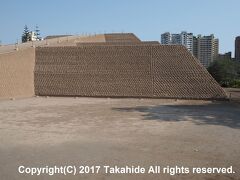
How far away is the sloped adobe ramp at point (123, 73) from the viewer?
24750 mm

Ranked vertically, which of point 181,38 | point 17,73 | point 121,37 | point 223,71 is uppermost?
point 181,38

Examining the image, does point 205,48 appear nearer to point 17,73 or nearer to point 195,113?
point 17,73

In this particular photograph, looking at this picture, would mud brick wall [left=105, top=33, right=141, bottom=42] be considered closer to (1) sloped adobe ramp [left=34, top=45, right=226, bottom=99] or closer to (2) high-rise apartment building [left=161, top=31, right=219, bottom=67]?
(1) sloped adobe ramp [left=34, top=45, right=226, bottom=99]

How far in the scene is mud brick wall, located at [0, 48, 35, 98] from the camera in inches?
922

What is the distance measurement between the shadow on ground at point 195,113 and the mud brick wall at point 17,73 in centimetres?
773

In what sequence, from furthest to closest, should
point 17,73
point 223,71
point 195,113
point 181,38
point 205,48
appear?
point 181,38
point 205,48
point 223,71
point 17,73
point 195,113

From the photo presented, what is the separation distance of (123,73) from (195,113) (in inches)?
351

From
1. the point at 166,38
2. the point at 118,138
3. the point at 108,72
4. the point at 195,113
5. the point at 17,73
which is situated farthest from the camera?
the point at 166,38

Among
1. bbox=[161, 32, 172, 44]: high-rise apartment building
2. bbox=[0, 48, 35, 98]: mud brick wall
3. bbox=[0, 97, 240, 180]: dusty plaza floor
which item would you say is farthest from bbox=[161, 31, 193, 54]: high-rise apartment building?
bbox=[0, 97, 240, 180]: dusty plaza floor

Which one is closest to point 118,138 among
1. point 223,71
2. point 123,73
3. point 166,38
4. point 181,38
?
point 123,73

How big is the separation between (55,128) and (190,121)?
197 inches

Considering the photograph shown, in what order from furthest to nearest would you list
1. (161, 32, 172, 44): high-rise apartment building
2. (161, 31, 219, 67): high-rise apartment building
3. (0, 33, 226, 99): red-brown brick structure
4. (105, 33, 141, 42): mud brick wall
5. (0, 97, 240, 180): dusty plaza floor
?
(161, 32, 172, 44): high-rise apartment building, (161, 31, 219, 67): high-rise apartment building, (105, 33, 141, 42): mud brick wall, (0, 33, 226, 99): red-brown brick structure, (0, 97, 240, 180): dusty plaza floor

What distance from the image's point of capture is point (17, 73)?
2478 centimetres

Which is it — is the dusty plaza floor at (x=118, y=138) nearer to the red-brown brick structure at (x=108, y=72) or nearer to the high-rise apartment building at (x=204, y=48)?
the red-brown brick structure at (x=108, y=72)
